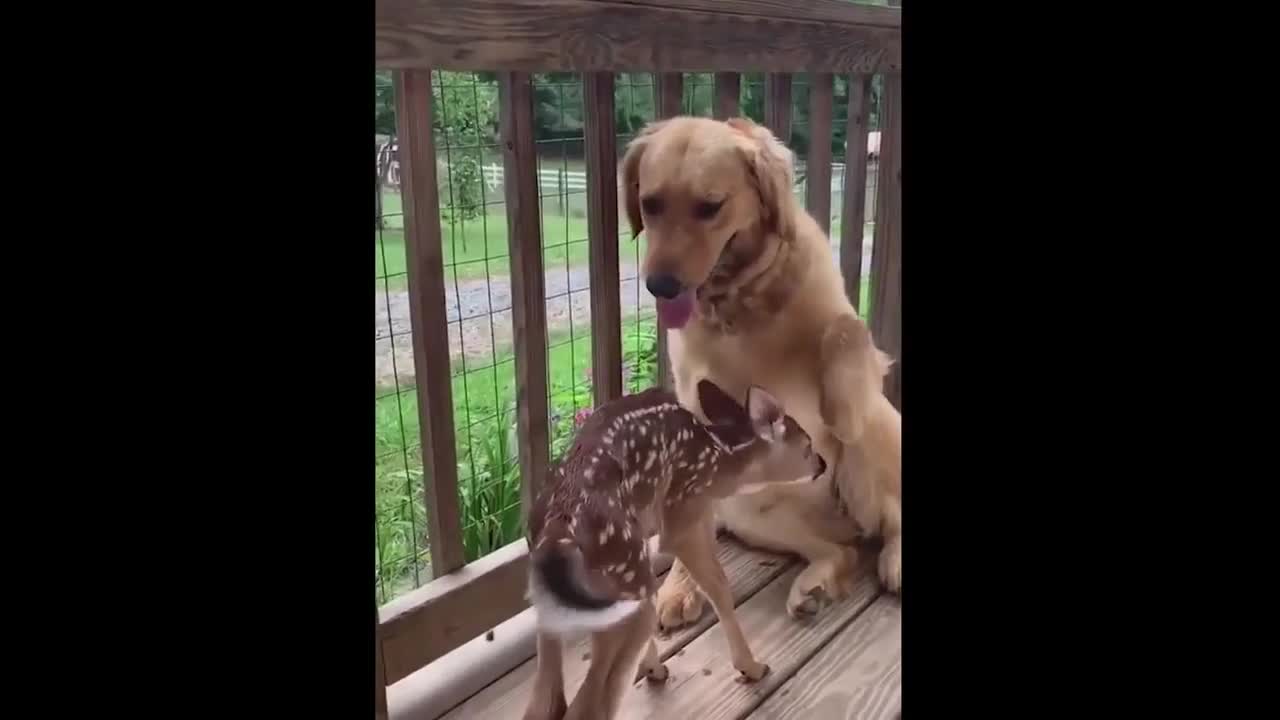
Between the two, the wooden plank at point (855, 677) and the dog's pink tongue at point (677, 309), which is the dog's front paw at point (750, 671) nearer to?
the wooden plank at point (855, 677)

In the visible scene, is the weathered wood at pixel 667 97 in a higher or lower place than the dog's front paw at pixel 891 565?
higher

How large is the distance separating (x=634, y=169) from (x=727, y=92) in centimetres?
13

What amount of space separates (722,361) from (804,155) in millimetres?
190

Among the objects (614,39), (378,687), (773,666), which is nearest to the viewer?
(378,687)

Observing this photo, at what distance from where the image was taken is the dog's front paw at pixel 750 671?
839mm

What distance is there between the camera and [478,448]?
2.81ft

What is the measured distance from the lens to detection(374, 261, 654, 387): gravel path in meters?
0.79

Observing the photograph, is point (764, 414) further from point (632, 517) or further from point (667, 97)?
point (667, 97)

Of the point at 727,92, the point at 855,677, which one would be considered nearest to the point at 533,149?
the point at 727,92

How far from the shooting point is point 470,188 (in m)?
0.76

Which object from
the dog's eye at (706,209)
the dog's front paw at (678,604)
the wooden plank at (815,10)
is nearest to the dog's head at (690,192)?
the dog's eye at (706,209)

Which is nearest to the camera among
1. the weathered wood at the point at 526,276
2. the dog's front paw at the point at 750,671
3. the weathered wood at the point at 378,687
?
the weathered wood at the point at 378,687
